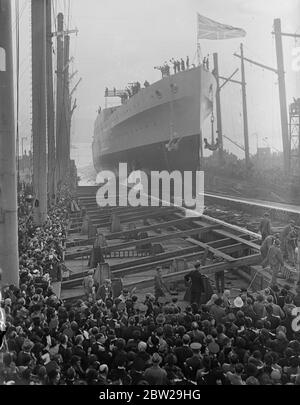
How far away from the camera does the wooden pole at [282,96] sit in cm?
2711

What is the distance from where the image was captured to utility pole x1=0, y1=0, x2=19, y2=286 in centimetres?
941

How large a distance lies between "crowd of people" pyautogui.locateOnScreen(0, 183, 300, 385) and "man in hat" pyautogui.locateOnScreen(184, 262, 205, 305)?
1.54 m

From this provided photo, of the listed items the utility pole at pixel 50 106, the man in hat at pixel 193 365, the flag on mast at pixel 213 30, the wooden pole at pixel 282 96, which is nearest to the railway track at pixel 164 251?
the utility pole at pixel 50 106

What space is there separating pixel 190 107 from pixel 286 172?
6439mm

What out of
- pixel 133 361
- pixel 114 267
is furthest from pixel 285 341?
pixel 114 267

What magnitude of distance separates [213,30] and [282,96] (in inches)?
228

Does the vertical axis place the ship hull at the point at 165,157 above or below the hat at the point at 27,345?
above

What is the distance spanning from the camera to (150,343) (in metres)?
5.83

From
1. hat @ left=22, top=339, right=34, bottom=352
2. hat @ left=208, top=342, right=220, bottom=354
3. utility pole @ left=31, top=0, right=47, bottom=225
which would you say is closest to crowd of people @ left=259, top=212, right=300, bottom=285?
hat @ left=208, top=342, right=220, bottom=354

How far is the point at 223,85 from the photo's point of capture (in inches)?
1695

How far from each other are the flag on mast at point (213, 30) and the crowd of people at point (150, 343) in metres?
19.9

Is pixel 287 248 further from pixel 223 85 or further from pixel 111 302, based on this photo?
pixel 223 85

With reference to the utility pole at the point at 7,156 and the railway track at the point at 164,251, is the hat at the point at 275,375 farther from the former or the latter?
the utility pole at the point at 7,156

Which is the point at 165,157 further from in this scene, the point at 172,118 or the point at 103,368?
the point at 103,368
